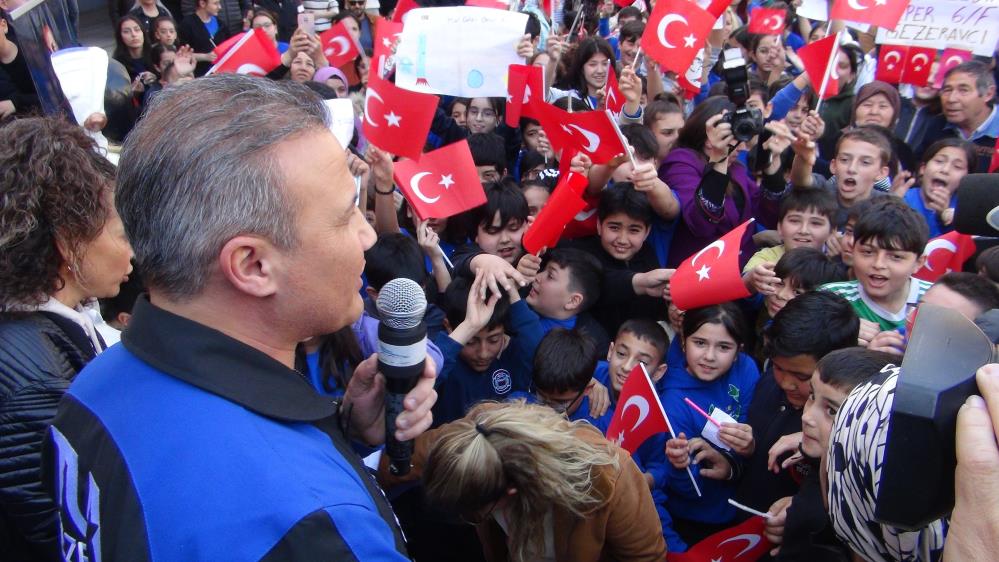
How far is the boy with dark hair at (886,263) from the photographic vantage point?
10.3ft

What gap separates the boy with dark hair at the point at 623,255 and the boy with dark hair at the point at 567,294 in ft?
0.53

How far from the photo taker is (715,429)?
279 cm

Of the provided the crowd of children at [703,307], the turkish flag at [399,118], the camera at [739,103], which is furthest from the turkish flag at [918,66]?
the turkish flag at [399,118]

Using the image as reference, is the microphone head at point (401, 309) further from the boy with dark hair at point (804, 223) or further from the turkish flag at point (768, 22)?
the turkish flag at point (768, 22)

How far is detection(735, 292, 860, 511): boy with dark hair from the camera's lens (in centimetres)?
268

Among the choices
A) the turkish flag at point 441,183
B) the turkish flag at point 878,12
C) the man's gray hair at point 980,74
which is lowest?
the turkish flag at point 441,183

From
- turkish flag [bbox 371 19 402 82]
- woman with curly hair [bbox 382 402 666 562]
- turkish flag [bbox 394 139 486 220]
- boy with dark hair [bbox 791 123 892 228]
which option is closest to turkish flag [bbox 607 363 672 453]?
woman with curly hair [bbox 382 402 666 562]

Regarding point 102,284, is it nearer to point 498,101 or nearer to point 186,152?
point 186,152

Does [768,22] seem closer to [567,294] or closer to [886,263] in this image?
[886,263]

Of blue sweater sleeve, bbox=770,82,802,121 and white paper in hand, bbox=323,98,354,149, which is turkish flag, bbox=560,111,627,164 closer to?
white paper in hand, bbox=323,98,354,149

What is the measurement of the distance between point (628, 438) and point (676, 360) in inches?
26.8

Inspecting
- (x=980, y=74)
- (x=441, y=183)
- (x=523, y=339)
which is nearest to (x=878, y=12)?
(x=980, y=74)

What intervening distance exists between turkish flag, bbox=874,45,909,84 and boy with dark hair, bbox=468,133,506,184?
329 centimetres

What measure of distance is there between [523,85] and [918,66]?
10.7 feet
